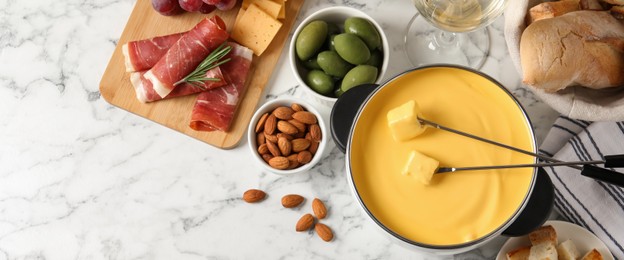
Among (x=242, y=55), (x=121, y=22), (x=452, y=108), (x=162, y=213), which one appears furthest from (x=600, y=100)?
(x=121, y=22)

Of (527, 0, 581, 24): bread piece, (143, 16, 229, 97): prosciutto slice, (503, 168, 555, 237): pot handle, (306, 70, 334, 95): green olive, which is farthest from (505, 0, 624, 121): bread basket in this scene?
(143, 16, 229, 97): prosciutto slice

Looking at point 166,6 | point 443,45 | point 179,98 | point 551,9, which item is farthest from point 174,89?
point 551,9

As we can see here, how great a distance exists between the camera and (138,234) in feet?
4.38

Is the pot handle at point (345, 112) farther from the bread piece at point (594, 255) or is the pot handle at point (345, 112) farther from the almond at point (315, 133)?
the bread piece at point (594, 255)

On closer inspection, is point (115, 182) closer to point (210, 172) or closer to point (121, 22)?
point (210, 172)

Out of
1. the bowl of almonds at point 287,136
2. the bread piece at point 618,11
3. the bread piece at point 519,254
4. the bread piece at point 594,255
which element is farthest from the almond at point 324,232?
the bread piece at point 618,11

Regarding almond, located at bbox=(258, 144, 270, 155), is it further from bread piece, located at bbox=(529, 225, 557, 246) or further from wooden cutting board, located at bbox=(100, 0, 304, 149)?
bread piece, located at bbox=(529, 225, 557, 246)

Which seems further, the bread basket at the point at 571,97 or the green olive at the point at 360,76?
the green olive at the point at 360,76

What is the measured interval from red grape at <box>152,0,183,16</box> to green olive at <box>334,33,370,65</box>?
34 centimetres

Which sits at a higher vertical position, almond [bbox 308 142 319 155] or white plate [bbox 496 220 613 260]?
almond [bbox 308 142 319 155]

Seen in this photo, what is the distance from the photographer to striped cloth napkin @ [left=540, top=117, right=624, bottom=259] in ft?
3.93

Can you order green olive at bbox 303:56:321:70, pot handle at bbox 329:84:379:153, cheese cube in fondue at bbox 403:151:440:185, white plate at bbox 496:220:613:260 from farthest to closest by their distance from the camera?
green olive at bbox 303:56:321:70 → white plate at bbox 496:220:613:260 → pot handle at bbox 329:84:379:153 → cheese cube in fondue at bbox 403:151:440:185

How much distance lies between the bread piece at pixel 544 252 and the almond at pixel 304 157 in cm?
42

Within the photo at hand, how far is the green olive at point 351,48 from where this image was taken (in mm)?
1224
